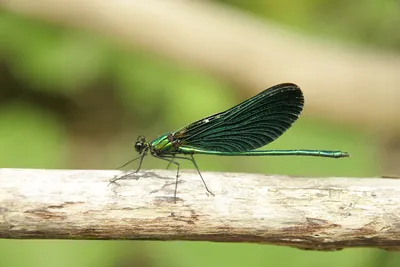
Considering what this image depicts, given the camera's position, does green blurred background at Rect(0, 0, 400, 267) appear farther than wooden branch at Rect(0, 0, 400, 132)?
No

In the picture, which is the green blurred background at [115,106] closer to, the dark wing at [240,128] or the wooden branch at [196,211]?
the dark wing at [240,128]

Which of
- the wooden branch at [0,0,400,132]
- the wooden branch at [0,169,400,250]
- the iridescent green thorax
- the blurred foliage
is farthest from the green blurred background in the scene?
the wooden branch at [0,169,400,250]

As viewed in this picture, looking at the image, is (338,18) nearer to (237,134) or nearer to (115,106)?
(115,106)

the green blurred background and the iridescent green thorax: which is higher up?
the green blurred background

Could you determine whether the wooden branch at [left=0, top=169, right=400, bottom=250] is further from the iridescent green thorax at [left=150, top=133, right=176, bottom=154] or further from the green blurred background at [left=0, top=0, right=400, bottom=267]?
the green blurred background at [left=0, top=0, right=400, bottom=267]

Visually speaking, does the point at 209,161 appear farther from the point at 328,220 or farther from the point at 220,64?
the point at 328,220

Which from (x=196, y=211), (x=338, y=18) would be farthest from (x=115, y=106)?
(x=196, y=211)

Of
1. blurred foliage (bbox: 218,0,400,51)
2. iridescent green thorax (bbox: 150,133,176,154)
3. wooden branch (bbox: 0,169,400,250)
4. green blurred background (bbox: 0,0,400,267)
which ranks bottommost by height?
wooden branch (bbox: 0,169,400,250)
